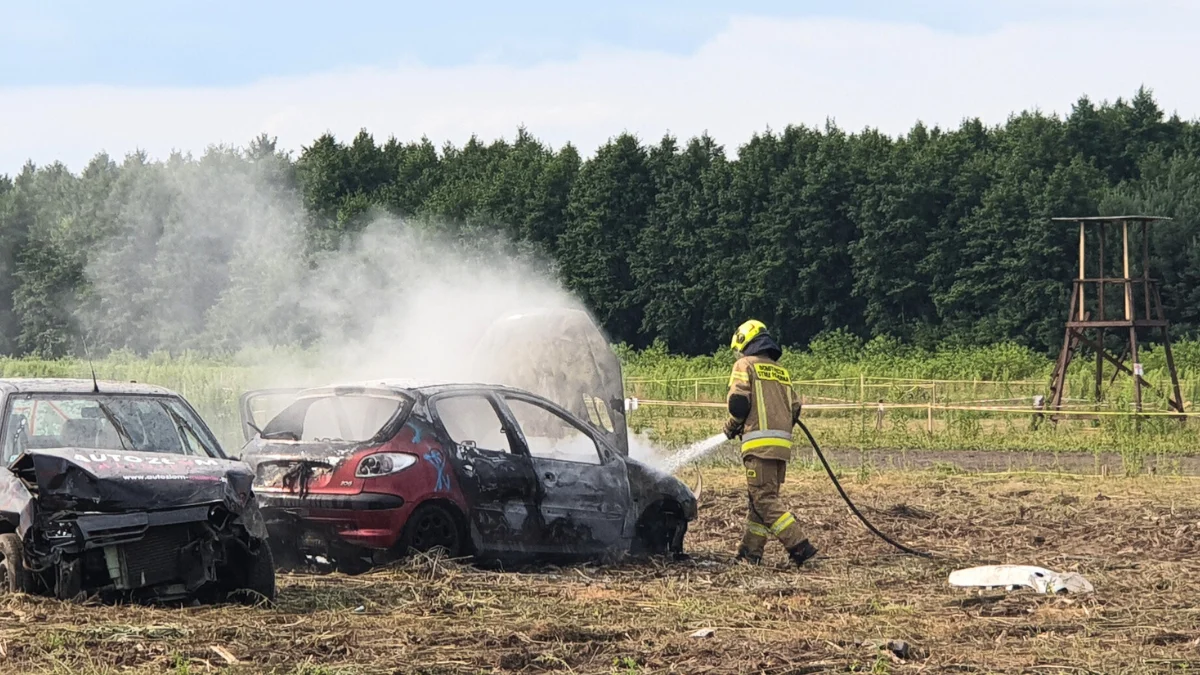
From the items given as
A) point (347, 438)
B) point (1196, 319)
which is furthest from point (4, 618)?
point (1196, 319)

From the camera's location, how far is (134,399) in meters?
11.5

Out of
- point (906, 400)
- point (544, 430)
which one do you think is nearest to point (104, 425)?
point (544, 430)

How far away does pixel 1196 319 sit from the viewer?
193 feet

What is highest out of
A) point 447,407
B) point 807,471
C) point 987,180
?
point 987,180

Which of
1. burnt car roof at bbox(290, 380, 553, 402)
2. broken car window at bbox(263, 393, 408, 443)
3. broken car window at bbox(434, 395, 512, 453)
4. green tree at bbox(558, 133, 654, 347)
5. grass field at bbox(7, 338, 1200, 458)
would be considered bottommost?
grass field at bbox(7, 338, 1200, 458)

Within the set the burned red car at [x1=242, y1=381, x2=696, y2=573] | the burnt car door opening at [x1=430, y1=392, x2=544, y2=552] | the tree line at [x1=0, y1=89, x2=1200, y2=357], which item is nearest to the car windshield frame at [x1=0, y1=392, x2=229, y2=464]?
the burned red car at [x1=242, y1=381, x2=696, y2=573]

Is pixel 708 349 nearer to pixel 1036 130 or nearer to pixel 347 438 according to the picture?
pixel 1036 130

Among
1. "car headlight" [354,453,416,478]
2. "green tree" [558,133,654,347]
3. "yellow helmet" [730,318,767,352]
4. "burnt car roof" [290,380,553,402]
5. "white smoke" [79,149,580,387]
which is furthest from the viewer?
"green tree" [558,133,654,347]

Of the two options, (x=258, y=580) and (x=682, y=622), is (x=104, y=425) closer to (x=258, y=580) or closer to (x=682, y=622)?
(x=258, y=580)

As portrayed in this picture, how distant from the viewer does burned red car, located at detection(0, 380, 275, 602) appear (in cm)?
991

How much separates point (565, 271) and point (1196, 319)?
89.6 feet

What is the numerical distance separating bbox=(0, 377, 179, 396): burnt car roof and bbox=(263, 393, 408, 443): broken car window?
1.25 meters

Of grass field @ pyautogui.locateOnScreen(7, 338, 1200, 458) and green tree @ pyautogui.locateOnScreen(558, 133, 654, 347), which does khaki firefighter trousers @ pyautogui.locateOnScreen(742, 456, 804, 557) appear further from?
green tree @ pyautogui.locateOnScreen(558, 133, 654, 347)

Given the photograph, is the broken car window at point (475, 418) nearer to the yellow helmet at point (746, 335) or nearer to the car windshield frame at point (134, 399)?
the yellow helmet at point (746, 335)
